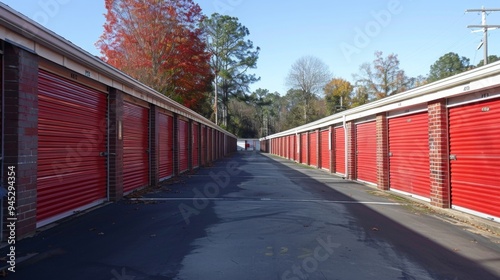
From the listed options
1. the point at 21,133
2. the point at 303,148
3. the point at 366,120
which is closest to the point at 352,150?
the point at 366,120

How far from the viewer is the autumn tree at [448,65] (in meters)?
62.6

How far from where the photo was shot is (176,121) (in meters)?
17.3

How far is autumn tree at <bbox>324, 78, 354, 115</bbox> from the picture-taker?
65.4 meters

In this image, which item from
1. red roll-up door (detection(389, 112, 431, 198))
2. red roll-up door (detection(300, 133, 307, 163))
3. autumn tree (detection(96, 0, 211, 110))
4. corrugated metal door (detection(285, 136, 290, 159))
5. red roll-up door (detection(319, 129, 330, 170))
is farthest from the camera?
corrugated metal door (detection(285, 136, 290, 159))

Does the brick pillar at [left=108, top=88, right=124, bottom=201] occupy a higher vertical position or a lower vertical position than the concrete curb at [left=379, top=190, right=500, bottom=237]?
higher

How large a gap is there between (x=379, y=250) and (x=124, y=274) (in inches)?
140

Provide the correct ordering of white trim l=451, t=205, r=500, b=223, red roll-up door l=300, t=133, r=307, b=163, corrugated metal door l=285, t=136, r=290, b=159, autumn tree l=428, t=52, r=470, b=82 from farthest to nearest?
autumn tree l=428, t=52, r=470, b=82, corrugated metal door l=285, t=136, r=290, b=159, red roll-up door l=300, t=133, r=307, b=163, white trim l=451, t=205, r=500, b=223

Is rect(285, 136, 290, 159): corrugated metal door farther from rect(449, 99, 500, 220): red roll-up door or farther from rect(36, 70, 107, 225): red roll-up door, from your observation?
rect(36, 70, 107, 225): red roll-up door

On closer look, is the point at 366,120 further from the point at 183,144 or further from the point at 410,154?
the point at 183,144

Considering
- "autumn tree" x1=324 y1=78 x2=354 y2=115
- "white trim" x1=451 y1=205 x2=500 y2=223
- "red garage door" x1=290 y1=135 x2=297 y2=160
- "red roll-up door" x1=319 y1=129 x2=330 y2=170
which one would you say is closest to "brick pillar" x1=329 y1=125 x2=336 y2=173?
"red roll-up door" x1=319 y1=129 x2=330 y2=170

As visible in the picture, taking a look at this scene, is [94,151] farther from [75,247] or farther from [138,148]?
[75,247]

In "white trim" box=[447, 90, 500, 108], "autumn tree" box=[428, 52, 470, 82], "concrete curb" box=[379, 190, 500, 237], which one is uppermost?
"autumn tree" box=[428, 52, 470, 82]

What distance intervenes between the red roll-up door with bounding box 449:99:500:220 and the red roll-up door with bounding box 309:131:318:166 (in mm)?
16632

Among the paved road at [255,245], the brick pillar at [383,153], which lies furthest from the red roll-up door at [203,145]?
the paved road at [255,245]
